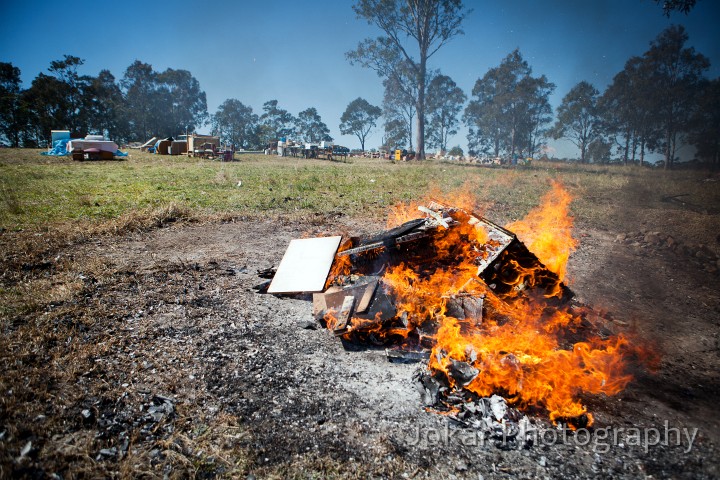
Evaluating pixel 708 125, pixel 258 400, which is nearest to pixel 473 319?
pixel 258 400

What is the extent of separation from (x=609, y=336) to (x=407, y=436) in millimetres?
3189

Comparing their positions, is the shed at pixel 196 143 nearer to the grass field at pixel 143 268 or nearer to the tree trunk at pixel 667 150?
the grass field at pixel 143 268

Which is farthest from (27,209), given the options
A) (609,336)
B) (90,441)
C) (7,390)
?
(609,336)

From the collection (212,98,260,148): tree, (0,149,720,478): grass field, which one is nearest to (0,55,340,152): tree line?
(212,98,260,148): tree

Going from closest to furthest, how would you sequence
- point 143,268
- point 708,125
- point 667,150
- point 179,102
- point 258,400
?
point 258,400 < point 143,268 < point 708,125 < point 667,150 < point 179,102

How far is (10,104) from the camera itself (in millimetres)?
40250

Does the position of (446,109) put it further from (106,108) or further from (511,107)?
(106,108)

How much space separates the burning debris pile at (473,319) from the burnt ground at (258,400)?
0.79 ft

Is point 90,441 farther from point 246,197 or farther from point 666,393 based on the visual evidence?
point 246,197

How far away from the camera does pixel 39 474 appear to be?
226cm

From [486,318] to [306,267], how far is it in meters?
2.77

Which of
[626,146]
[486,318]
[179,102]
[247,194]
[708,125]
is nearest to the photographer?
[486,318]

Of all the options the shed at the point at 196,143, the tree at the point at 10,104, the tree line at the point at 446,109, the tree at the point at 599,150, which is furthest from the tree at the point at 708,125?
the tree at the point at 10,104

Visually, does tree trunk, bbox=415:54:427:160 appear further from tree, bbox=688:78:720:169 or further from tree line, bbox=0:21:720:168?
tree, bbox=688:78:720:169
